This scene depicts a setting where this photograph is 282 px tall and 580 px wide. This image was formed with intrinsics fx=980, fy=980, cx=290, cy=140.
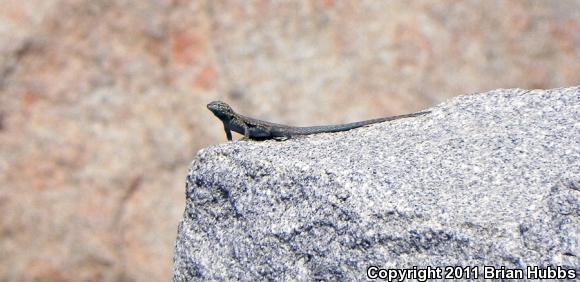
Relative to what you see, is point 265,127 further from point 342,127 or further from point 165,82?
point 165,82

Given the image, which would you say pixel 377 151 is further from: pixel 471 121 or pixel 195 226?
pixel 195 226

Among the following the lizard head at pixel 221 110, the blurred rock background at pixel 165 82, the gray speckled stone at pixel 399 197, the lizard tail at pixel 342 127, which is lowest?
the gray speckled stone at pixel 399 197

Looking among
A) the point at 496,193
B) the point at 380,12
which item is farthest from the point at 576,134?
the point at 380,12

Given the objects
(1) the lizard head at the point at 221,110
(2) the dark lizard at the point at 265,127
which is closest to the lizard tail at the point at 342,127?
(2) the dark lizard at the point at 265,127

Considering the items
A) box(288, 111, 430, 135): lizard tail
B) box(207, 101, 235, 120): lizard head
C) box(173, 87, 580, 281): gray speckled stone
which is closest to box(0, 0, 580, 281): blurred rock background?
box(207, 101, 235, 120): lizard head

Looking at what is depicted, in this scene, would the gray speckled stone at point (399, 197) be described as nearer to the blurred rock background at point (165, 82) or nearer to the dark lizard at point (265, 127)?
the dark lizard at point (265, 127)

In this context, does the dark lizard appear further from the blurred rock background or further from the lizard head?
the blurred rock background
